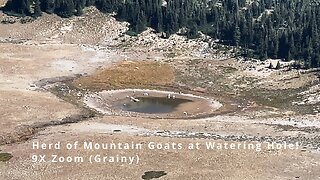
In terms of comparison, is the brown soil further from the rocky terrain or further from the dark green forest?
the dark green forest

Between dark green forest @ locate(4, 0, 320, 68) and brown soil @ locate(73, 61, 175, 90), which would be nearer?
brown soil @ locate(73, 61, 175, 90)

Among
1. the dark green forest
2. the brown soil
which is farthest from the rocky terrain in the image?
the dark green forest

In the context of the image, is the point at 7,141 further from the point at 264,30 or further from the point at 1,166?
the point at 264,30

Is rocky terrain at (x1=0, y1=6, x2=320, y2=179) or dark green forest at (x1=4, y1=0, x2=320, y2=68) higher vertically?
dark green forest at (x1=4, y1=0, x2=320, y2=68)

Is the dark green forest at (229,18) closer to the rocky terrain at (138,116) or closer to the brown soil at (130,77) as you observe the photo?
the rocky terrain at (138,116)

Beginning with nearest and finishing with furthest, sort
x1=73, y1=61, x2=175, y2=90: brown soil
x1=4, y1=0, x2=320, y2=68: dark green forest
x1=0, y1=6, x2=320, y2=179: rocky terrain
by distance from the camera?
x1=0, y1=6, x2=320, y2=179: rocky terrain → x1=73, y1=61, x2=175, y2=90: brown soil → x1=4, y1=0, x2=320, y2=68: dark green forest

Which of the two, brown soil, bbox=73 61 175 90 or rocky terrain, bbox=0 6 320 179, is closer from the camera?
rocky terrain, bbox=0 6 320 179

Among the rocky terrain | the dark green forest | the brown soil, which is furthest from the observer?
the dark green forest
